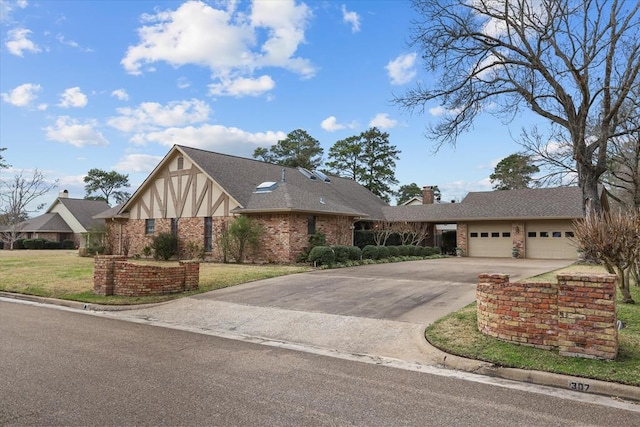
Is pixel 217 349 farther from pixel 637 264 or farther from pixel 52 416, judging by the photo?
pixel 637 264

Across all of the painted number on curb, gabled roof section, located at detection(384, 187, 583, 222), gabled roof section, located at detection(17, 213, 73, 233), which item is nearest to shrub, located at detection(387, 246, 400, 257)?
gabled roof section, located at detection(384, 187, 583, 222)

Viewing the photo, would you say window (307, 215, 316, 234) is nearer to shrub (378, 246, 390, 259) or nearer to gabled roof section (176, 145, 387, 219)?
gabled roof section (176, 145, 387, 219)

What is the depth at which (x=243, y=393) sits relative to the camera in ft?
15.5

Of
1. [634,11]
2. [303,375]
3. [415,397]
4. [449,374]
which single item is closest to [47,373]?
[303,375]

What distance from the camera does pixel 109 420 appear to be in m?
3.96

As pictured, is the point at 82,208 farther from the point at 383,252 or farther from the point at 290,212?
the point at 383,252

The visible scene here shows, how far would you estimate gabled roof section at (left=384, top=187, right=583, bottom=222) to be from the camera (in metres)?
25.0

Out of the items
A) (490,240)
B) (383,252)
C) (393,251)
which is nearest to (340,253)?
(383,252)

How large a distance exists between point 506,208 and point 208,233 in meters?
17.8

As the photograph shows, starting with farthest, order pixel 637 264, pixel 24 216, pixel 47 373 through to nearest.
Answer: pixel 24 216
pixel 637 264
pixel 47 373

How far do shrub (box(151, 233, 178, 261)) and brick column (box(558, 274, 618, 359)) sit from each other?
67.5 ft

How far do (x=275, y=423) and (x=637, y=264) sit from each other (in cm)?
987

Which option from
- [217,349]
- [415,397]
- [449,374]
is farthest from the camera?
[217,349]

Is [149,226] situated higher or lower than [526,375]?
higher
